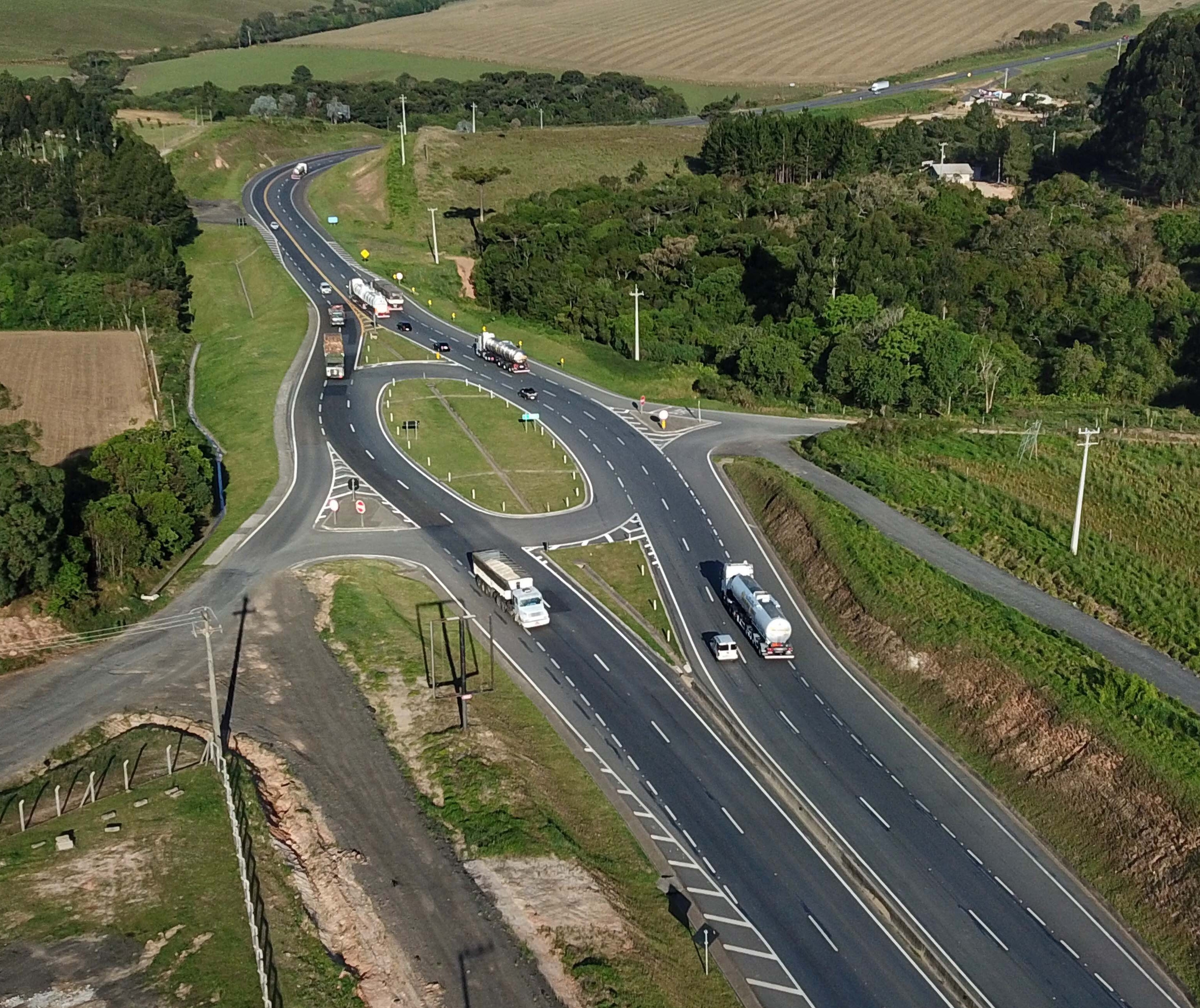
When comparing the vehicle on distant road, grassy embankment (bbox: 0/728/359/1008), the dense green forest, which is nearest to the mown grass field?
the dense green forest

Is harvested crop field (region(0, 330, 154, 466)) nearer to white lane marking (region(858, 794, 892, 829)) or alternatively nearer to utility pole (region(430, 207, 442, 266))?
utility pole (region(430, 207, 442, 266))

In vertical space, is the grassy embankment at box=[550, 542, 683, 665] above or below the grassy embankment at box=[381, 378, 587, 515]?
below

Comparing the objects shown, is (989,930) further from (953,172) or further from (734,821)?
(953,172)

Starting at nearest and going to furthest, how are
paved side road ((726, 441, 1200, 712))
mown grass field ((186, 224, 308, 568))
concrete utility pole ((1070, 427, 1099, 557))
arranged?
1. paved side road ((726, 441, 1200, 712))
2. concrete utility pole ((1070, 427, 1099, 557))
3. mown grass field ((186, 224, 308, 568))

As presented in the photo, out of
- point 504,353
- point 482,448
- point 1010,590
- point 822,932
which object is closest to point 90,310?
point 504,353

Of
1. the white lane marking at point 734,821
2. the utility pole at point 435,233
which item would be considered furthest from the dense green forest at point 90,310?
the white lane marking at point 734,821

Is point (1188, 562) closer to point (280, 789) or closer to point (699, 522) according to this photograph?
point (699, 522)
